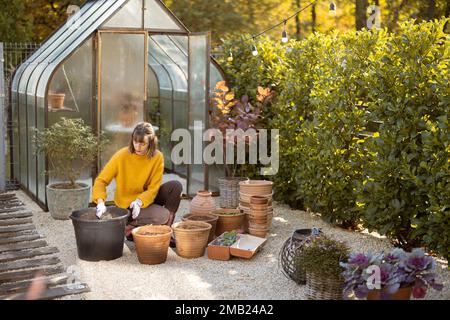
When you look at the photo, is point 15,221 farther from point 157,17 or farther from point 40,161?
point 157,17

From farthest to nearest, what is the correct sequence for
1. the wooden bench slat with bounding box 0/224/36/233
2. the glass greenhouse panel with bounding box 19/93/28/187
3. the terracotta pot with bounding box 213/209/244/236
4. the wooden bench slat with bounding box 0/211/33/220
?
1. the glass greenhouse panel with bounding box 19/93/28/187
2. the wooden bench slat with bounding box 0/211/33/220
3. the wooden bench slat with bounding box 0/224/36/233
4. the terracotta pot with bounding box 213/209/244/236

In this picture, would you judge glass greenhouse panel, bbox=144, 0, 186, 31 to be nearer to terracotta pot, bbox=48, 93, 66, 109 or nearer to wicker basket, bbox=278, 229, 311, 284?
terracotta pot, bbox=48, 93, 66, 109

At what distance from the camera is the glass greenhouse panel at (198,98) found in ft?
28.8

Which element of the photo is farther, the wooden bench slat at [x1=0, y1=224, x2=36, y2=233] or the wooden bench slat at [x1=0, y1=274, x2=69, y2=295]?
the wooden bench slat at [x1=0, y1=224, x2=36, y2=233]

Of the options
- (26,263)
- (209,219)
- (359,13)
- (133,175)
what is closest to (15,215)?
(26,263)

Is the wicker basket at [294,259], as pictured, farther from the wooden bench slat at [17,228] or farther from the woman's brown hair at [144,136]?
the wooden bench slat at [17,228]

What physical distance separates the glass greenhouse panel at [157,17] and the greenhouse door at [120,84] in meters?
0.22

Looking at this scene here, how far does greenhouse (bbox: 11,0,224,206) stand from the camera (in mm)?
8305

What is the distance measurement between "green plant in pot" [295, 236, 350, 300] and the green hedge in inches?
38.1

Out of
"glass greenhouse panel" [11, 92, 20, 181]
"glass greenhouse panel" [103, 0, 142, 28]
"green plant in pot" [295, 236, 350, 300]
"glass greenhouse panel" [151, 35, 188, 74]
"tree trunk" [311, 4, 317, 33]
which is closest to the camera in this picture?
"green plant in pot" [295, 236, 350, 300]

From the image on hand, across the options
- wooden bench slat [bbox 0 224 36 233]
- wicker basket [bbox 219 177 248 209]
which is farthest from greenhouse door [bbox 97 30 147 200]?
wicker basket [bbox 219 177 248 209]

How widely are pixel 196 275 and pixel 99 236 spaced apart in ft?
3.35

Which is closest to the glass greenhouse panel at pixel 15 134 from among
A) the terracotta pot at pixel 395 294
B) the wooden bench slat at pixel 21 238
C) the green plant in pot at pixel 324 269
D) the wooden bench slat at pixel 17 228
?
the wooden bench slat at pixel 17 228
